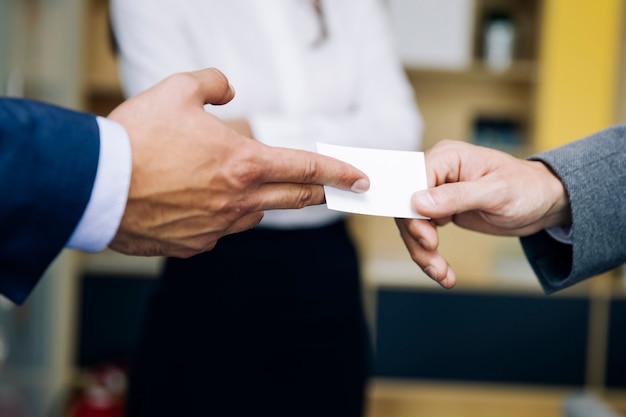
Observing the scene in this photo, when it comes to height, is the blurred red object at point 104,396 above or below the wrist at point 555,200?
below

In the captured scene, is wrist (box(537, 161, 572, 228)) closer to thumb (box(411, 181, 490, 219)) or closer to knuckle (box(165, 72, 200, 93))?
thumb (box(411, 181, 490, 219))

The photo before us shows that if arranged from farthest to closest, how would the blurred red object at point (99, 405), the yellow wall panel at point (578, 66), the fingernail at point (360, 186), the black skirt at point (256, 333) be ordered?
the yellow wall panel at point (578, 66)
the blurred red object at point (99, 405)
the black skirt at point (256, 333)
the fingernail at point (360, 186)

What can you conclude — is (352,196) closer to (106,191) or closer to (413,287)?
(106,191)

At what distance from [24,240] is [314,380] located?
676 millimetres

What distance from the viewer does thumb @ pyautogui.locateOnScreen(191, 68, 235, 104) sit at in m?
0.61

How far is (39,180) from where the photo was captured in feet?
1.76

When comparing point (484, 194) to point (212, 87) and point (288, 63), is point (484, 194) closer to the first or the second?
point (212, 87)

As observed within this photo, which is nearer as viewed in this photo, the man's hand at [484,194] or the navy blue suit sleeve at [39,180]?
the navy blue suit sleeve at [39,180]

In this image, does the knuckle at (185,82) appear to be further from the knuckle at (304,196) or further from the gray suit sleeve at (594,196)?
the gray suit sleeve at (594,196)

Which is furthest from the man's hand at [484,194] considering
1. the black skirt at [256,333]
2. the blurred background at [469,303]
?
the blurred background at [469,303]

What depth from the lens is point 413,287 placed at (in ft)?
7.99

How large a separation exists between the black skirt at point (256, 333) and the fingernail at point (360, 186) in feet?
1.55

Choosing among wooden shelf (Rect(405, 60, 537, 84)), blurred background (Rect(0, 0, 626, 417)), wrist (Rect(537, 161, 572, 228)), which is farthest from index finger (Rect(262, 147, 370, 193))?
wooden shelf (Rect(405, 60, 537, 84))

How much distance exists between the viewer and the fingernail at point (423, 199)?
67 cm
